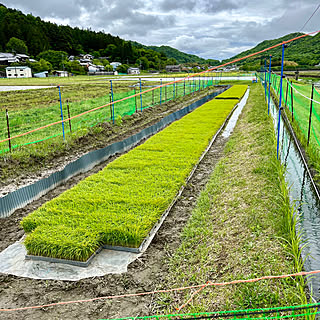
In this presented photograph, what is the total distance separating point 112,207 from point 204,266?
2046 mm

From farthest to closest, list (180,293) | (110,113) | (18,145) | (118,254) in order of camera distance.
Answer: (110,113) < (18,145) < (118,254) < (180,293)

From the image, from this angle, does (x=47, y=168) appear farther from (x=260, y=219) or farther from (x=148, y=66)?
(x=148, y=66)

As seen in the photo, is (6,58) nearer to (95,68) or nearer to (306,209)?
(95,68)

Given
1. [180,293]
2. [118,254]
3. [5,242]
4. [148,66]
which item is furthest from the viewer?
[148,66]

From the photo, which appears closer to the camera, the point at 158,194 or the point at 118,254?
the point at 118,254

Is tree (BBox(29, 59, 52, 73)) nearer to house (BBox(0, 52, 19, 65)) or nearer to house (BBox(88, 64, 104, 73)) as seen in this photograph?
house (BBox(0, 52, 19, 65))

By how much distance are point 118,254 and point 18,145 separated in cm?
599

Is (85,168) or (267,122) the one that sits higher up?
(267,122)

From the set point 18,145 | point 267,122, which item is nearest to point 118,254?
point 18,145

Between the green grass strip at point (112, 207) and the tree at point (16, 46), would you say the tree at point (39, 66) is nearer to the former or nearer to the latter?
the tree at point (16, 46)

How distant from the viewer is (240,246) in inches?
169

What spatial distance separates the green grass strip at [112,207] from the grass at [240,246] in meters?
0.73

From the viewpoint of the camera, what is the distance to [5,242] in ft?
16.6

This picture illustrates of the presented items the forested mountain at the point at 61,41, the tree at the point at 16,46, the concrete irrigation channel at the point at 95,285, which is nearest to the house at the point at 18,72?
the tree at the point at 16,46
